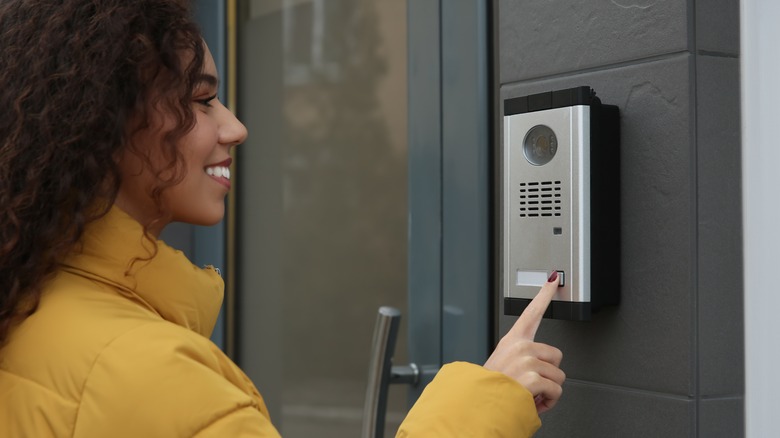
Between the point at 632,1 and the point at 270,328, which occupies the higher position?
the point at 632,1

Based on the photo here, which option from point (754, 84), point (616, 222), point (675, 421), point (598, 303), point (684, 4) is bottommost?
point (675, 421)

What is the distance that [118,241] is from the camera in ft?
3.88

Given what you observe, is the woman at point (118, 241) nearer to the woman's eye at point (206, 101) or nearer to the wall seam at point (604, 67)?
the woman's eye at point (206, 101)

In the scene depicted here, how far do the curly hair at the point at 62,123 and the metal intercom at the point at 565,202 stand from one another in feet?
1.76

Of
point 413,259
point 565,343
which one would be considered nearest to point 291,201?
point 413,259

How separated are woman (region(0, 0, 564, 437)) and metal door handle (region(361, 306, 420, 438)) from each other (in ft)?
1.98

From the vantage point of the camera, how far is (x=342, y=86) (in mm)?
2443

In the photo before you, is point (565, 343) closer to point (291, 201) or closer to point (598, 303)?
point (598, 303)

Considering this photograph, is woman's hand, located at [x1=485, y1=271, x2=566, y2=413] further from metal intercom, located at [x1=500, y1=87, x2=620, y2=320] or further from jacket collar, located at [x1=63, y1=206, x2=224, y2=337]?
jacket collar, located at [x1=63, y1=206, x2=224, y2=337]

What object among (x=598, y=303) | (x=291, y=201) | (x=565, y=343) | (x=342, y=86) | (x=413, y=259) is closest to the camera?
(x=598, y=303)

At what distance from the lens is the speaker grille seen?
1482 mm

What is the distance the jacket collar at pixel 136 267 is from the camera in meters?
1.18

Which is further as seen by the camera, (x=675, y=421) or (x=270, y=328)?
(x=270, y=328)

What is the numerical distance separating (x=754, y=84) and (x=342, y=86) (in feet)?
4.07
